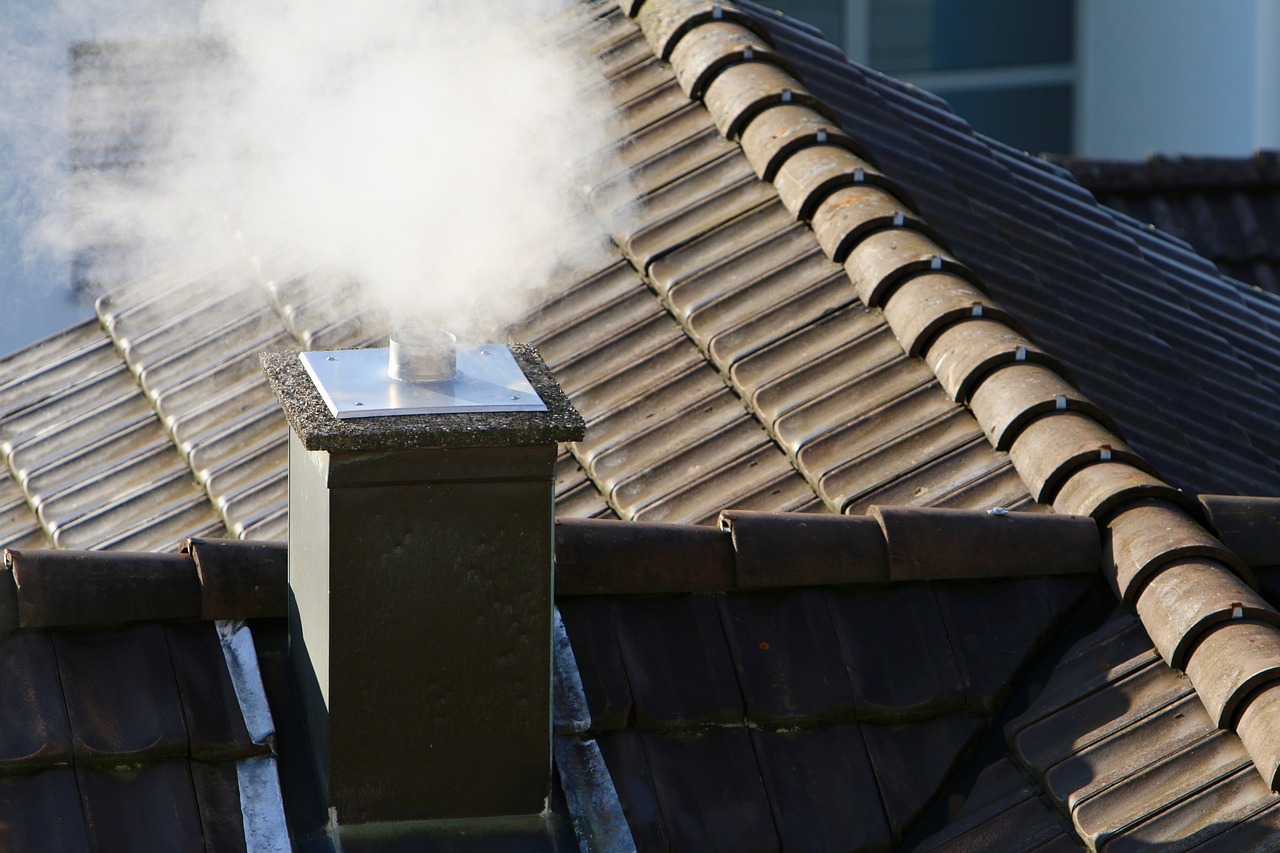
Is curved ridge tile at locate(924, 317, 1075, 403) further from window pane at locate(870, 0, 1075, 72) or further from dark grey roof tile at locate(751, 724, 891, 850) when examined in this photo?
window pane at locate(870, 0, 1075, 72)

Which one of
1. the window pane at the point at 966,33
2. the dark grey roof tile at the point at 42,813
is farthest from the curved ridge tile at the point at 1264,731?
the window pane at the point at 966,33

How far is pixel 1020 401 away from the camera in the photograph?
14.0 ft

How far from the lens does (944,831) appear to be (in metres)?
3.49

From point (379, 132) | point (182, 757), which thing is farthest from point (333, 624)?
point (379, 132)

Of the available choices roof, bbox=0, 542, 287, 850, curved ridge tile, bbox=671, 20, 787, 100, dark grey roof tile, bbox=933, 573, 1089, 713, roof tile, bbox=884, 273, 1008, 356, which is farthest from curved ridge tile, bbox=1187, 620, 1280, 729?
curved ridge tile, bbox=671, 20, 787, 100

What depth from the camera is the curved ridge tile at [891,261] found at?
15.9 feet

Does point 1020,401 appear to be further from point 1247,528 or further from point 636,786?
point 636,786

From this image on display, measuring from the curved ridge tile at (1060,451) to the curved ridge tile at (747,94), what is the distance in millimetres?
1841

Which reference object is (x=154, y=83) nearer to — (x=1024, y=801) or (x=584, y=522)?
(x=584, y=522)

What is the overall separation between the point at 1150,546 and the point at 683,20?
3224 millimetres

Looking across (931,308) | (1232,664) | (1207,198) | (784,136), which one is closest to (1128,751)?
(1232,664)

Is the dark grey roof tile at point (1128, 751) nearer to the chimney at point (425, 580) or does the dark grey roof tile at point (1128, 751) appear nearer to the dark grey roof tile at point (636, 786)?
the dark grey roof tile at point (636, 786)

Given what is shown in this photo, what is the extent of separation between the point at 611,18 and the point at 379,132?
1217 mm

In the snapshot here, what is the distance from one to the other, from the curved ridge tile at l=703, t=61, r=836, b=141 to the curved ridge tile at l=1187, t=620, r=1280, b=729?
2.69 m
